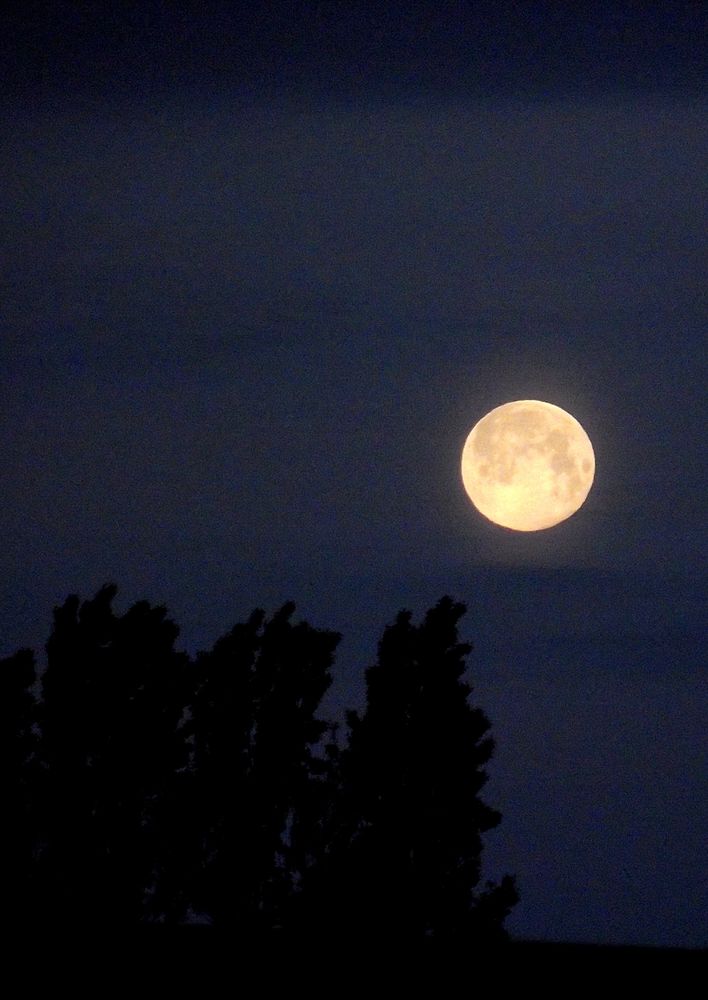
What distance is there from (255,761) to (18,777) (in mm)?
5153

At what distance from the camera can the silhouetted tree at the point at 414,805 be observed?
33.1 m

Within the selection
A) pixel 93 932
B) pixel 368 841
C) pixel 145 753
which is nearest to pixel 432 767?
pixel 368 841

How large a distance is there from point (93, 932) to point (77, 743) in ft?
47.3

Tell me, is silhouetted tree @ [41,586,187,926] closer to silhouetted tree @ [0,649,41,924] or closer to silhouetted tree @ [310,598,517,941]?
silhouetted tree @ [0,649,41,924]

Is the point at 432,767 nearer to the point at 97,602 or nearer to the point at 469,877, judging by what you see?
the point at 469,877

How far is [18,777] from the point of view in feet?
112

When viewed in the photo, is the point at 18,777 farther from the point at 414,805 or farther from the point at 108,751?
the point at 414,805

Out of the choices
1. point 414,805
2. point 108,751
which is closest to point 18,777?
point 108,751

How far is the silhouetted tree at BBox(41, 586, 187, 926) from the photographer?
3322cm

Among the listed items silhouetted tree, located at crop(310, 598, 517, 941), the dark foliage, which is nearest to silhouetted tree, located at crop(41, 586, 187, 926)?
the dark foliage

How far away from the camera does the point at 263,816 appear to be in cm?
3450

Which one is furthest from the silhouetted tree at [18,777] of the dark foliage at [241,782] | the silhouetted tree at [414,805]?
the silhouetted tree at [414,805]

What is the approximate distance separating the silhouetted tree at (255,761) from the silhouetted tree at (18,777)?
3.50m

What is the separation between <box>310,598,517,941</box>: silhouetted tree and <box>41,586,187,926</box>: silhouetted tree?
12.7ft
